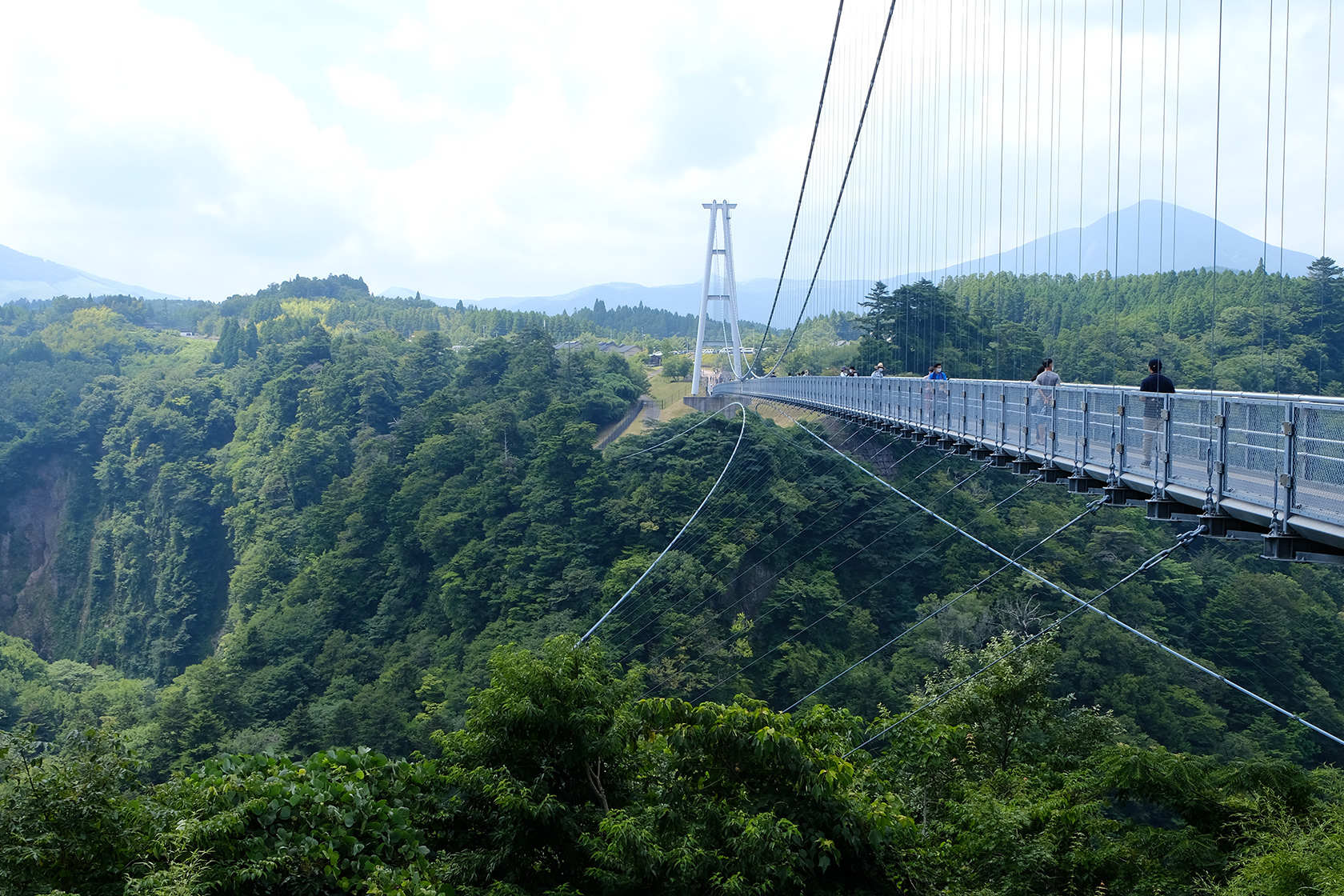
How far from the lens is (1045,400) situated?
27.2 ft

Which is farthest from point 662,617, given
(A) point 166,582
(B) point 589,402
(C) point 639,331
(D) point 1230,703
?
(C) point 639,331

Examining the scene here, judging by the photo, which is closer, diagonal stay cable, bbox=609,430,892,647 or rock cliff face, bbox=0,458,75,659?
diagonal stay cable, bbox=609,430,892,647

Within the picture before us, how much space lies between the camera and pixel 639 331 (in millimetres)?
121875

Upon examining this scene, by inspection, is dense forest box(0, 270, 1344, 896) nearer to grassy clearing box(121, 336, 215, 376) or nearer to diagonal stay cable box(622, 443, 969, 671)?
diagonal stay cable box(622, 443, 969, 671)

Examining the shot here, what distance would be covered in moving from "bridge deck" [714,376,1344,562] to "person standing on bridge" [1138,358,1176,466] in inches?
0.5

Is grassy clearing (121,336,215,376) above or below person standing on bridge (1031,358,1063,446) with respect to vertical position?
above

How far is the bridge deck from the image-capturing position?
4457mm

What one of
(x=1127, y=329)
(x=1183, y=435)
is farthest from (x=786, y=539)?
(x=1183, y=435)

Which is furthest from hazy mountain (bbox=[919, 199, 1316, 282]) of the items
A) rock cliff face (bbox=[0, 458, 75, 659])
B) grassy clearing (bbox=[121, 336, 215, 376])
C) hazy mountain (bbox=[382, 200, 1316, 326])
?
grassy clearing (bbox=[121, 336, 215, 376])

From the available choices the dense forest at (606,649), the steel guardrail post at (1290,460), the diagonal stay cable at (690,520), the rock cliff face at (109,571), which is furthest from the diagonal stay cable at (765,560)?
the rock cliff face at (109,571)

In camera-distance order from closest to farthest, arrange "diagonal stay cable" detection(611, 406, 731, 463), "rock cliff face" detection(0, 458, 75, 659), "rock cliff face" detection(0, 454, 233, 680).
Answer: "diagonal stay cable" detection(611, 406, 731, 463) → "rock cliff face" detection(0, 454, 233, 680) → "rock cliff face" detection(0, 458, 75, 659)

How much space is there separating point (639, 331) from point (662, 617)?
327 ft

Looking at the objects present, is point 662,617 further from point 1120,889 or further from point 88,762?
point 88,762

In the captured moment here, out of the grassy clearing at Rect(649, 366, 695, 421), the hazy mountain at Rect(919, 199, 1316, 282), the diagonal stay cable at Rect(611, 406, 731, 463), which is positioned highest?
the hazy mountain at Rect(919, 199, 1316, 282)
